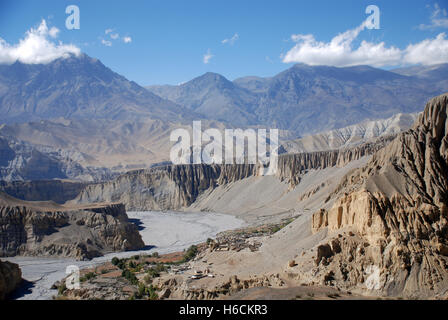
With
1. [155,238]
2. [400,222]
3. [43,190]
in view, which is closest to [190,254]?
[155,238]

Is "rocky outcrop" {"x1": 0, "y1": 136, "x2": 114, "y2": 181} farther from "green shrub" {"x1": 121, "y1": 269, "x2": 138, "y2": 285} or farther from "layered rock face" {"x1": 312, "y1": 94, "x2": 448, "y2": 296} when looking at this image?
"layered rock face" {"x1": 312, "y1": 94, "x2": 448, "y2": 296}

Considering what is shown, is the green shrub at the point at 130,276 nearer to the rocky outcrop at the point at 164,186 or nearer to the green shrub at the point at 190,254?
the green shrub at the point at 190,254

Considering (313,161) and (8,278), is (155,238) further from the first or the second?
(313,161)

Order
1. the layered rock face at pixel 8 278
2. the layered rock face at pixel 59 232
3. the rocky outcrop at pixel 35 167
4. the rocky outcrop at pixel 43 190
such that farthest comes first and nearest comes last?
the rocky outcrop at pixel 35 167 < the rocky outcrop at pixel 43 190 < the layered rock face at pixel 59 232 < the layered rock face at pixel 8 278

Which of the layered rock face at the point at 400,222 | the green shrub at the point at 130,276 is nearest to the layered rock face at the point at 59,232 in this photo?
the green shrub at the point at 130,276

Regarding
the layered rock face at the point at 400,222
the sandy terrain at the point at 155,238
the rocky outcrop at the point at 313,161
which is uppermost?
the rocky outcrop at the point at 313,161
